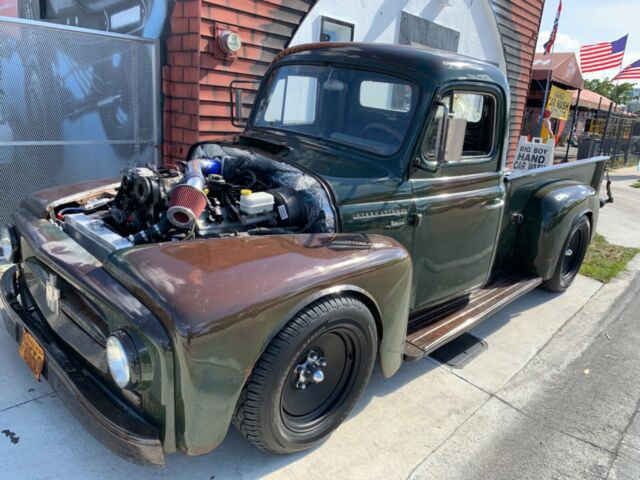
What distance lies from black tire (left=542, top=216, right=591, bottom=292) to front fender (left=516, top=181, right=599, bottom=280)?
0.19 m

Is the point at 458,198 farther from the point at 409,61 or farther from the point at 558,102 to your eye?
the point at 558,102

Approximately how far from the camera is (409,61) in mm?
3029

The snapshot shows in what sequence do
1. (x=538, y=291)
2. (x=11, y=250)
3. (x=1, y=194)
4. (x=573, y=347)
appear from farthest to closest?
(x=538, y=291) < (x=1, y=194) < (x=573, y=347) < (x=11, y=250)

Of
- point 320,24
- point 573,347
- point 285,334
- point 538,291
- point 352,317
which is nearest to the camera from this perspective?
point 285,334

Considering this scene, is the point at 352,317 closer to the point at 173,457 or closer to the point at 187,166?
the point at 173,457

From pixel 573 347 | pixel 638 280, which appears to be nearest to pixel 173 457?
pixel 573 347

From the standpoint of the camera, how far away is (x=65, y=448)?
2381 mm

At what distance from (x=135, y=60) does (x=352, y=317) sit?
4343 millimetres

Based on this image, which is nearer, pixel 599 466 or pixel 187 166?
pixel 599 466

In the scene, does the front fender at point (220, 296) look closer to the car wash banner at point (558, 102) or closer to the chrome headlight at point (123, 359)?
the chrome headlight at point (123, 359)

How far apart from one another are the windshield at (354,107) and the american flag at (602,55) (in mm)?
14162

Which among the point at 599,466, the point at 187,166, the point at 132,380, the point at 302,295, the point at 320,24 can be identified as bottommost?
the point at 599,466

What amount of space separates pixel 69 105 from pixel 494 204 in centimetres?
420

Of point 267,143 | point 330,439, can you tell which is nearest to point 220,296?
point 330,439
